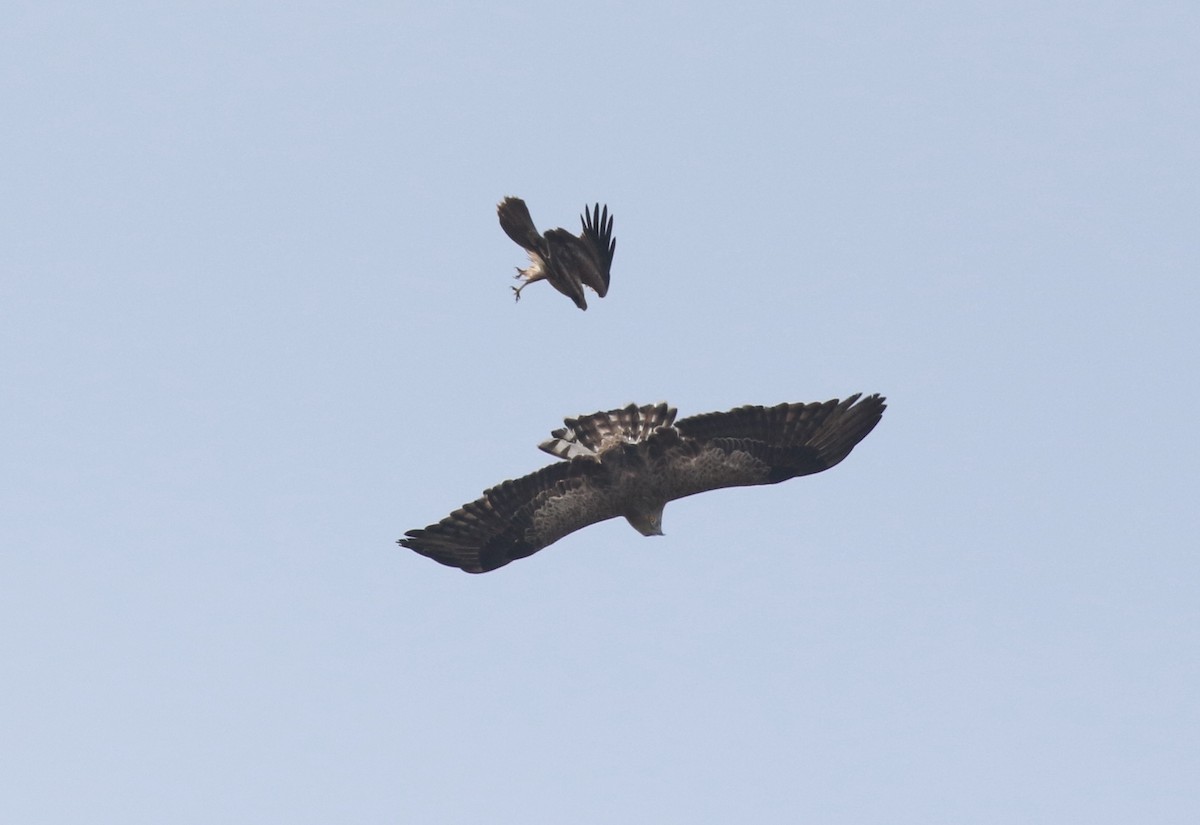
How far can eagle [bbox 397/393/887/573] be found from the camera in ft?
79.7

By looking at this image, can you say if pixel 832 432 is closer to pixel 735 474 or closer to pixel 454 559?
pixel 735 474

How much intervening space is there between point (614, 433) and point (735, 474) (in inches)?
59.0

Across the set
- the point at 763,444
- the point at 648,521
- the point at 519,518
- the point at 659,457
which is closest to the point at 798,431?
the point at 763,444

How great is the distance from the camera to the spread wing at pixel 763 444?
956 inches

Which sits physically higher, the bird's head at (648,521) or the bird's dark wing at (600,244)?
the bird's dark wing at (600,244)

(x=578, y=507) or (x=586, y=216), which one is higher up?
(x=586, y=216)

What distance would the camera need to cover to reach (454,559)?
2512cm

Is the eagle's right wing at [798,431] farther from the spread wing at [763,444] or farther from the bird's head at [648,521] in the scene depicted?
the bird's head at [648,521]

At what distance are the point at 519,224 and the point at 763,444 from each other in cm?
405

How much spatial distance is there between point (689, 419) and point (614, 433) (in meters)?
0.97

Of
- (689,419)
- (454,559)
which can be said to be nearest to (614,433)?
(689,419)

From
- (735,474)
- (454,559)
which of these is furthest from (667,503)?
(454,559)

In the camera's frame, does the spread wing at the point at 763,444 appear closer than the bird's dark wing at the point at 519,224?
Yes

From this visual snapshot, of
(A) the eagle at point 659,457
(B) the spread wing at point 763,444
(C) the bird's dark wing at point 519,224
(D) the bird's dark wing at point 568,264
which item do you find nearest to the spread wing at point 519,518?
(A) the eagle at point 659,457
